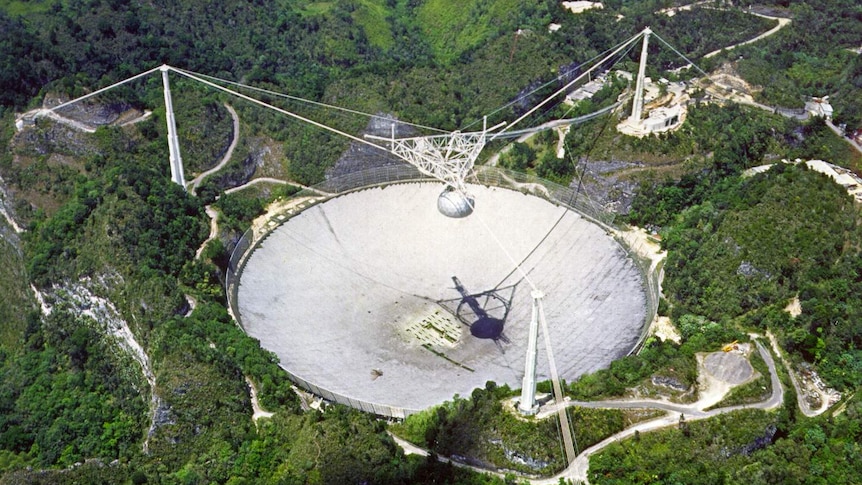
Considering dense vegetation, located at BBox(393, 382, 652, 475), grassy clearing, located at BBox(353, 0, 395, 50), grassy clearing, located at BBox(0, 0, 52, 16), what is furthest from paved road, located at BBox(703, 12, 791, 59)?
grassy clearing, located at BBox(0, 0, 52, 16)

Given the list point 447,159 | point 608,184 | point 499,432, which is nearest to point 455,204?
point 447,159

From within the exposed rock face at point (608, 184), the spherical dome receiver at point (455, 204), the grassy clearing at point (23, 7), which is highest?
the spherical dome receiver at point (455, 204)

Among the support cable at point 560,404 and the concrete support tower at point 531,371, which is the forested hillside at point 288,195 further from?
the concrete support tower at point 531,371

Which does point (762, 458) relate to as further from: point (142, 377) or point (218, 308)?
point (142, 377)

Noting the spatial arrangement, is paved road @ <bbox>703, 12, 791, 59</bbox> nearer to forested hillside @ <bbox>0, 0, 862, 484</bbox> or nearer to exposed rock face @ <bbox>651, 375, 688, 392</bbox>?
forested hillside @ <bbox>0, 0, 862, 484</bbox>

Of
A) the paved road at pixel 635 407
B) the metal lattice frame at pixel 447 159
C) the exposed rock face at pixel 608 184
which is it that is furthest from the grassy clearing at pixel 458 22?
the paved road at pixel 635 407

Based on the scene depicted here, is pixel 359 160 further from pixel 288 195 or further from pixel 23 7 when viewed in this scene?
pixel 23 7

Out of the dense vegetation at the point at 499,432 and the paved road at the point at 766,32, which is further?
the paved road at the point at 766,32
